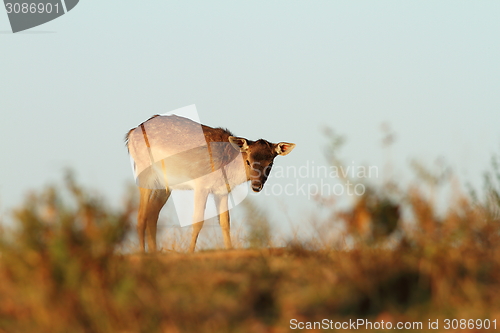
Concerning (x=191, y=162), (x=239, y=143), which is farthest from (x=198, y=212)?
(x=239, y=143)

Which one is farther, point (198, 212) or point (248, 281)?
point (198, 212)

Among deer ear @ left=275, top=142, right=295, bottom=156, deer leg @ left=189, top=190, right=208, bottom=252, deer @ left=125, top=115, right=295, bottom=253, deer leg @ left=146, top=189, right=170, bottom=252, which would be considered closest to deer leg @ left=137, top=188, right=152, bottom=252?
deer @ left=125, top=115, right=295, bottom=253

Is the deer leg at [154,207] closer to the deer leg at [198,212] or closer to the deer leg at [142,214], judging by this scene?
the deer leg at [142,214]

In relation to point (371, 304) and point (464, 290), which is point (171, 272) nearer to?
point (371, 304)

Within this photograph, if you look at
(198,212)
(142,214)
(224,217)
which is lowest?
(224,217)

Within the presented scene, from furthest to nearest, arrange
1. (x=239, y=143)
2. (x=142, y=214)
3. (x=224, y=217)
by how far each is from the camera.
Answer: (x=239, y=143)
(x=142, y=214)
(x=224, y=217)

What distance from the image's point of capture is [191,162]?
1292 cm

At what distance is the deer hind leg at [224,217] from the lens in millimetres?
11420

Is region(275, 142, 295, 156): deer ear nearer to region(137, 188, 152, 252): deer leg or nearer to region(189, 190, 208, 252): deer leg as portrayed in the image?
region(189, 190, 208, 252): deer leg

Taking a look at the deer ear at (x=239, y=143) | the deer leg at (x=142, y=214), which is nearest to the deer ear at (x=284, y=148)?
the deer ear at (x=239, y=143)

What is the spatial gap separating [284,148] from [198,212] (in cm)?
239

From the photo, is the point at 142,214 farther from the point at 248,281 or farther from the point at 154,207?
the point at 248,281

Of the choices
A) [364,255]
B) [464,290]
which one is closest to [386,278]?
[364,255]

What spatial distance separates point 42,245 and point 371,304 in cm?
247
